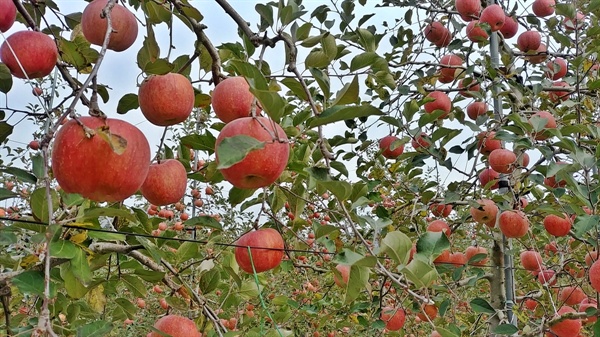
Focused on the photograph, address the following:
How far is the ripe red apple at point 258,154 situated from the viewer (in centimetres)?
76

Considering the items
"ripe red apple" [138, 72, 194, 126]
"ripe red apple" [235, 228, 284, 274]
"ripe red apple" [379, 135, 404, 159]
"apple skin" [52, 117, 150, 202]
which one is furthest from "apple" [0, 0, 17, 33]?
"ripe red apple" [379, 135, 404, 159]

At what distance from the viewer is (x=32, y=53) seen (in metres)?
0.98

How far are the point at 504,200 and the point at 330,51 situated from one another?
1.07m

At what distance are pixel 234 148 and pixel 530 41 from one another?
7.29 ft

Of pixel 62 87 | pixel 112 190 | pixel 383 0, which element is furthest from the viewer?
pixel 62 87

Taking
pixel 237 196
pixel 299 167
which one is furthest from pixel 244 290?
pixel 299 167

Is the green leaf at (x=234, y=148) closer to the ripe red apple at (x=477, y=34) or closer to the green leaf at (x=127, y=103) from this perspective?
the green leaf at (x=127, y=103)

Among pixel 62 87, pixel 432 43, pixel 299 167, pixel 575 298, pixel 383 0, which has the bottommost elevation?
pixel 575 298

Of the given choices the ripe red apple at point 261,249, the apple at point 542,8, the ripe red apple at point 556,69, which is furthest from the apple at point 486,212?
the apple at point 542,8

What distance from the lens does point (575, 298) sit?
214cm

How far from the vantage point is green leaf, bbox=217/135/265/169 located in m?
0.61

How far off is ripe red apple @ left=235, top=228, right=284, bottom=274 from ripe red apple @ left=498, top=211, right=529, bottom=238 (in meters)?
1.03

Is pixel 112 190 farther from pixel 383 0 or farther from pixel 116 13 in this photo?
pixel 383 0

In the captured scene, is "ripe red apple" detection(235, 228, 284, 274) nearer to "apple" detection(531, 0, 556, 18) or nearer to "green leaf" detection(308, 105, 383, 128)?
"green leaf" detection(308, 105, 383, 128)
